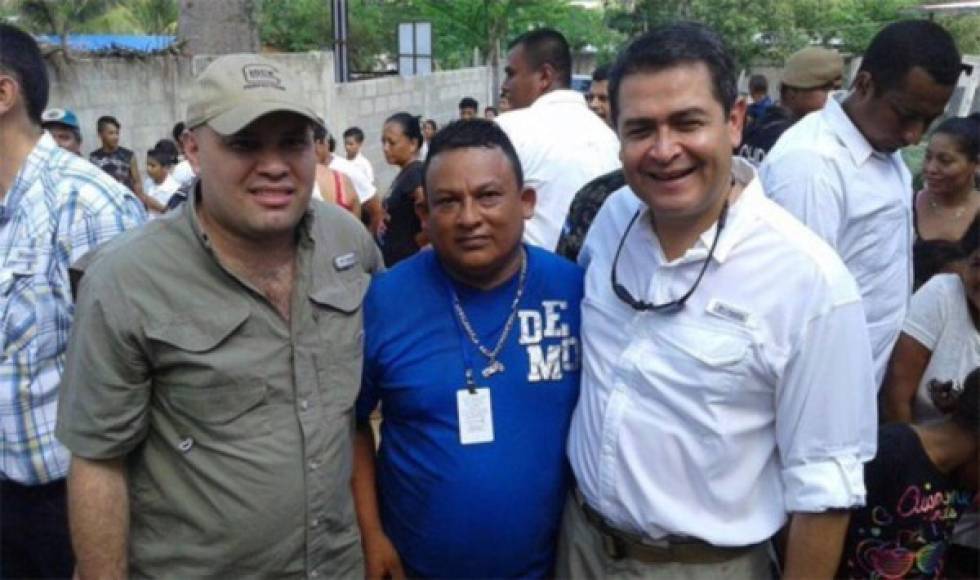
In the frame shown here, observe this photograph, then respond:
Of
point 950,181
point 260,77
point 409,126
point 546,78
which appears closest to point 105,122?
point 409,126

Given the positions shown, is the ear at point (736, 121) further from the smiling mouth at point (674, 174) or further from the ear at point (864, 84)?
the ear at point (864, 84)

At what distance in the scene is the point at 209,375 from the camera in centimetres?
203

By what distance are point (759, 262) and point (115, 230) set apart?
1.82 m

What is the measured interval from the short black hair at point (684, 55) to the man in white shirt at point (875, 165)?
1.02 meters

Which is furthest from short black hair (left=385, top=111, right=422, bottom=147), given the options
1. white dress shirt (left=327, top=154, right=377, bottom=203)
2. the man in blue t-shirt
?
the man in blue t-shirt

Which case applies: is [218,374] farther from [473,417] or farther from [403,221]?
[403,221]

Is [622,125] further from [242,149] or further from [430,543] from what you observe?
[430,543]

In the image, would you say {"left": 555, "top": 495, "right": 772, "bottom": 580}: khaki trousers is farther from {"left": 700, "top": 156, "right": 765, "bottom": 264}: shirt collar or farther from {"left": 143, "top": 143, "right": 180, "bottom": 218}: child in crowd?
{"left": 143, "top": 143, "right": 180, "bottom": 218}: child in crowd

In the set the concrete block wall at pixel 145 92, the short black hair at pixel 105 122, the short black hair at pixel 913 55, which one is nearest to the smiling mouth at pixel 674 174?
the short black hair at pixel 913 55

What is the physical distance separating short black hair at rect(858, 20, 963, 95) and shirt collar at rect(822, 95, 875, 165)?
0.14 metres

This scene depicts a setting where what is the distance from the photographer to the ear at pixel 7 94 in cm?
275

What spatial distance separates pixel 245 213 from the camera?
6.82 feet

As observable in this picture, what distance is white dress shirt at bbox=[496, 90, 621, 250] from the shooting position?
4262 millimetres

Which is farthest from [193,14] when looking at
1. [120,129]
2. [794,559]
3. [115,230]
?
[794,559]
